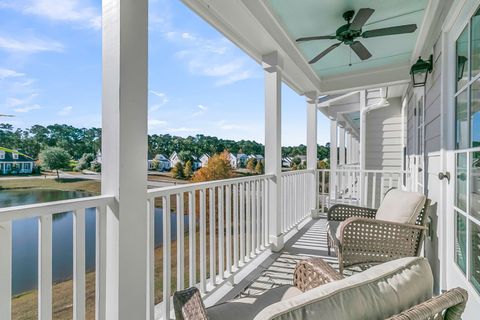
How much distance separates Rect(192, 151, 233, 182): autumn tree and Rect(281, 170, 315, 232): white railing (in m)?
0.88

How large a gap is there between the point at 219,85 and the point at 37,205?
333 inches

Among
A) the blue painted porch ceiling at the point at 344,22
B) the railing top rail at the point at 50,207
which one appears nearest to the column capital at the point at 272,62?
the blue painted porch ceiling at the point at 344,22

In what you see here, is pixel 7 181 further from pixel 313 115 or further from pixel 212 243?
pixel 313 115

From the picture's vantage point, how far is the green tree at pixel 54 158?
1.22 m

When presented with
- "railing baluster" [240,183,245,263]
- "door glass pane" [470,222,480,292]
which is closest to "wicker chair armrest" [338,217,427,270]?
"door glass pane" [470,222,480,292]

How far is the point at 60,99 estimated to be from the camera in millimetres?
1753

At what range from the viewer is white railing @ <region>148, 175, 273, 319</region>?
196 cm

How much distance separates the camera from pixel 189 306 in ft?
3.95

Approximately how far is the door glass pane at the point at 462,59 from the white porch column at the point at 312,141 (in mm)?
3345

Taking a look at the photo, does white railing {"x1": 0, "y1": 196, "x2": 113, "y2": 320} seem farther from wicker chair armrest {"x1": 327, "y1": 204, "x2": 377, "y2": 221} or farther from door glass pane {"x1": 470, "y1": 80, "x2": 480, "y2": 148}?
wicker chair armrest {"x1": 327, "y1": 204, "x2": 377, "y2": 221}

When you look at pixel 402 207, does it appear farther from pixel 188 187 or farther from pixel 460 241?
pixel 188 187

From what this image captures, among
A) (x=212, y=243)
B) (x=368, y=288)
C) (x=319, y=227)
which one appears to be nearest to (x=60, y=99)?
(x=212, y=243)

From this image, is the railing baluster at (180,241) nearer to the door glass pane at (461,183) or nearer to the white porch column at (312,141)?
the door glass pane at (461,183)

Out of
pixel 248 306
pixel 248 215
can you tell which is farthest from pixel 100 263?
pixel 248 215
